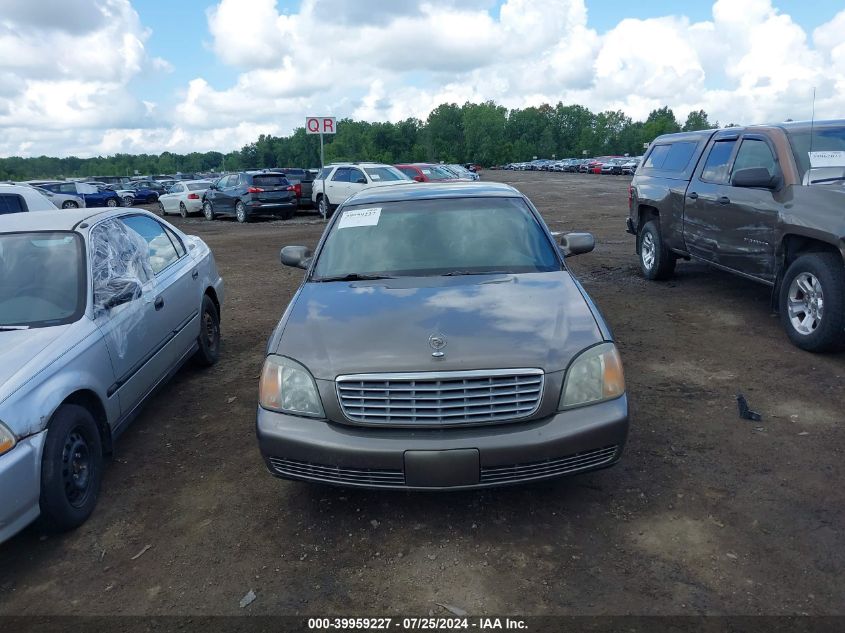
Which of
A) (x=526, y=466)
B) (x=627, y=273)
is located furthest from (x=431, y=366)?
(x=627, y=273)

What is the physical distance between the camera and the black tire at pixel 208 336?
5.94m

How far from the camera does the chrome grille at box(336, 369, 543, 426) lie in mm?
3143

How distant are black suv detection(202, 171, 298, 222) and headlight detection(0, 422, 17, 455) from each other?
60.5 ft

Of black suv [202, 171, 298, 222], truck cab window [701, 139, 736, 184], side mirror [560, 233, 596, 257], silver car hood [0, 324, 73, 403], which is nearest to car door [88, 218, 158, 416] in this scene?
silver car hood [0, 324, 73, 403]

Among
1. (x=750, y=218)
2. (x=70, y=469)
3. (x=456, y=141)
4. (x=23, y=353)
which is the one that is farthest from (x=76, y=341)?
(x=456, y=141)

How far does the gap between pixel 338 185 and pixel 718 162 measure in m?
14.6

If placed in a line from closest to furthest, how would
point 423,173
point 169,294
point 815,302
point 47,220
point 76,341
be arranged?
point 76,341, point 47,220, point 169,294, point 815,302, point 423,173

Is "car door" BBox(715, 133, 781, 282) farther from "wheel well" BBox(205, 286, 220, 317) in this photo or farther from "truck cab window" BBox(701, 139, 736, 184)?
"wheel well" BBox(205, 286, 220, 317)

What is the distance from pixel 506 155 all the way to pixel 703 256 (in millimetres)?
134902

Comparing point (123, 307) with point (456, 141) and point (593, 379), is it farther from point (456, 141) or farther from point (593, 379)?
point (456, 141)

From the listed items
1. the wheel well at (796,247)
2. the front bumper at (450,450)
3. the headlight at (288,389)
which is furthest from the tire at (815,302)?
the headlight at (288,389)

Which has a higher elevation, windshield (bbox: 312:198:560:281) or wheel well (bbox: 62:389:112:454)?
windshield (bbox: 312:198:560:281)

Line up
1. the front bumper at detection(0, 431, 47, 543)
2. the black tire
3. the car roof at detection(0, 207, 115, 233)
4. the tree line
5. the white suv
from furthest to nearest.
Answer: the tree line < the white suv < the black tire < the car roof at detection(0, 207, 115, 233) < the front bumper at detection(0, 431, 47, 543)

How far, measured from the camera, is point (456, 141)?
14138 centimetres
